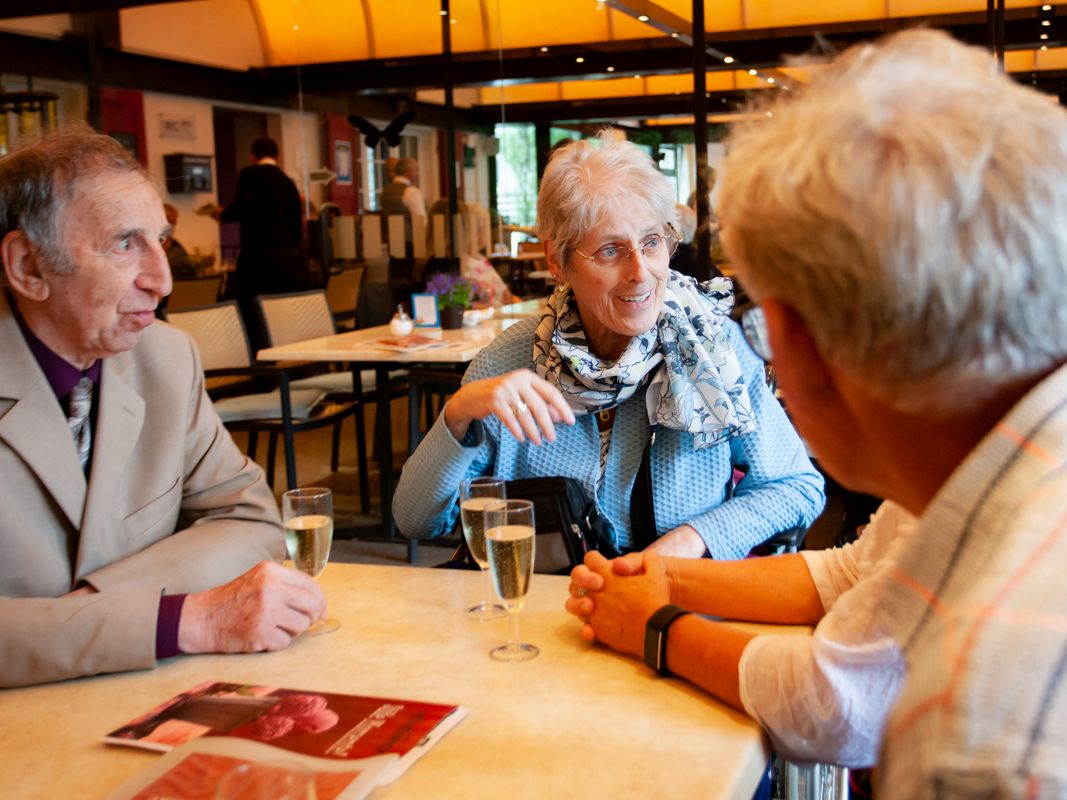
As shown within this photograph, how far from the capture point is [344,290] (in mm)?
7793

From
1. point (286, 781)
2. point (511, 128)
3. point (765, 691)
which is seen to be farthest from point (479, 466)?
point (511, 128)

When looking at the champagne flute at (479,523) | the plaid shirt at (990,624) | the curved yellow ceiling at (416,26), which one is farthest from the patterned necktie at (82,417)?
the curved yellow ceiling at (416,26)

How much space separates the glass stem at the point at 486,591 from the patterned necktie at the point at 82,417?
27.4 inches

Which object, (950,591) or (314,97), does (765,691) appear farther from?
(314,97)

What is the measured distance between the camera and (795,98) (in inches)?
36.1

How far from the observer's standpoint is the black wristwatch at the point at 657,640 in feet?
4.69

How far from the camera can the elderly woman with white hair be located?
2211 millimetres

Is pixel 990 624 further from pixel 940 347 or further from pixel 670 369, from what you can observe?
pixel 670 369

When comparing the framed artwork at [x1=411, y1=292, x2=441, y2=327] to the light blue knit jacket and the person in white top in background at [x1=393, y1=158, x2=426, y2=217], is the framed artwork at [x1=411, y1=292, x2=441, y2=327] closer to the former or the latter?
the person in white top in background at [x1=393, y1=158, x2=426, y2=217]

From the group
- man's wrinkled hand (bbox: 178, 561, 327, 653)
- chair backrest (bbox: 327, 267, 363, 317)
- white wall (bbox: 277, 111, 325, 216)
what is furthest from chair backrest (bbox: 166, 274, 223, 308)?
man's wrinkled hand (bbox: 178, 561, 327, 653)

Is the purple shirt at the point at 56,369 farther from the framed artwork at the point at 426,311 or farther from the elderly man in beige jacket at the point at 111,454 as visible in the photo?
the framed artwork at the point at 426,311

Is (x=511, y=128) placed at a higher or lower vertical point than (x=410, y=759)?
higher

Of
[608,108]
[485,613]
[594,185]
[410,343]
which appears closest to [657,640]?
[485,613]

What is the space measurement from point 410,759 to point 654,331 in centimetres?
131
